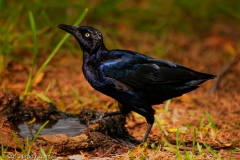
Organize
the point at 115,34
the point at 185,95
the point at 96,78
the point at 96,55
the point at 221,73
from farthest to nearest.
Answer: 1. the point at 115,34
2. the point at 221,73
3. the point at 185,95
4. the point at 96,55
5. the point at 96,78

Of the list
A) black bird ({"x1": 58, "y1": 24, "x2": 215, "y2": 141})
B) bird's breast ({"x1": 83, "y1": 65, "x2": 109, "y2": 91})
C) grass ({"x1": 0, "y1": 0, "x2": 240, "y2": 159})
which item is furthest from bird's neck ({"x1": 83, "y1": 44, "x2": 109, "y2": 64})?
grass ({"x1": 0, "y1": 0, "x2": 240, "y2": 159})

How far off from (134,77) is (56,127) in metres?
0.84

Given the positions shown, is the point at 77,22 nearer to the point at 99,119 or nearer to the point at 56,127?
the point at 56,127

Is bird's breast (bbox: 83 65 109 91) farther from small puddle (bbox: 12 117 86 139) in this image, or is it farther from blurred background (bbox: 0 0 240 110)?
blurred background (bbox: 0 0 240 110)

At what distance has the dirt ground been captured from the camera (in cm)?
521

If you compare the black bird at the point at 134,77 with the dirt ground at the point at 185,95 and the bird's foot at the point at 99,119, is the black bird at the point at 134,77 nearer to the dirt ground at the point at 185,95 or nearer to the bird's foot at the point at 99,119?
the bird's foot at the point at 99,119

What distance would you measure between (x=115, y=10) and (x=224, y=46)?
6.32 ft

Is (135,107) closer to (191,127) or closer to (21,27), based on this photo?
(191,127)

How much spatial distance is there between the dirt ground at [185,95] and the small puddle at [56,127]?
18.6 inches

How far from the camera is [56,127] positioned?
4918mm

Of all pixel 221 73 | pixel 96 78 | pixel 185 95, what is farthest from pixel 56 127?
pixel 221 73

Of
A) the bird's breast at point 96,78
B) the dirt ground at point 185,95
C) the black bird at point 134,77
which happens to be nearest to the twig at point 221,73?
the dirt ground at point 185,95

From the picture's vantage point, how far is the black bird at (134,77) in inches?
182

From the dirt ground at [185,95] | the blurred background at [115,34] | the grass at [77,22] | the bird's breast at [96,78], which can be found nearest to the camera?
the bird's breast at [96,78]
